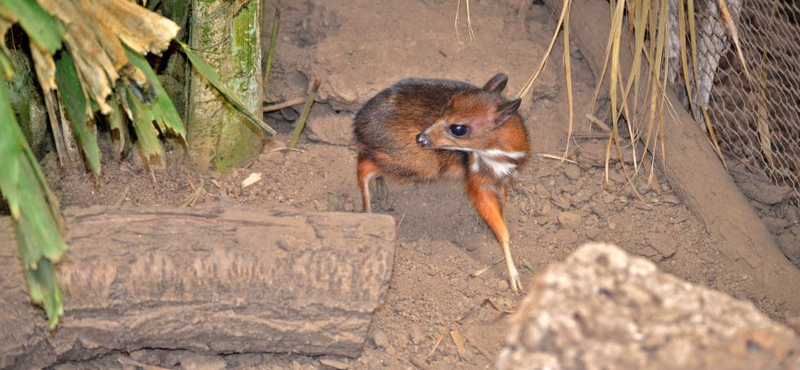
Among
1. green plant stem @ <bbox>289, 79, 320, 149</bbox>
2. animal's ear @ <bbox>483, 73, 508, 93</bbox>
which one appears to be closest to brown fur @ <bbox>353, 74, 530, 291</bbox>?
animal's ear @ <bbox>483, 73, 508, 93</bbox>

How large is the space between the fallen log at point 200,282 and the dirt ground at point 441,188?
1.57ft

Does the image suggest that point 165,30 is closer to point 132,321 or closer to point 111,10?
point 111,10

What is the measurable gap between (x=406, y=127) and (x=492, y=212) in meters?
0.57

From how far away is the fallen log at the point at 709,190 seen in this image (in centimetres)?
434

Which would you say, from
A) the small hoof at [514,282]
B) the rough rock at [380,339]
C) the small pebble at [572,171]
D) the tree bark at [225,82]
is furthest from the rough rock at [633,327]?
the small pebble at [572,171]

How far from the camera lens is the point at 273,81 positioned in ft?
16.1

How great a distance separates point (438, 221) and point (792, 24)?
204 cm

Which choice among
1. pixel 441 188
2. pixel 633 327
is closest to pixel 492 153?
pixel 441 188

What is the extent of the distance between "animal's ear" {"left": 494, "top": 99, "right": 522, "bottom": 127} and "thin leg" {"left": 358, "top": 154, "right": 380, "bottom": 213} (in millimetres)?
694

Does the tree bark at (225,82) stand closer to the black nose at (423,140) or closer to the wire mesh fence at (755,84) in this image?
the black nose at (423,140)

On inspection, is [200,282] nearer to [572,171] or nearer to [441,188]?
[441,188]

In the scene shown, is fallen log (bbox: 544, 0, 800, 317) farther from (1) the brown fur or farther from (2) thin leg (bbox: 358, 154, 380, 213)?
(2) thin leg (bbox: 358, 154, 380, 213)

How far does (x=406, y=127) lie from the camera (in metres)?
4.35

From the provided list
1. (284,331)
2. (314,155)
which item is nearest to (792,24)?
(314,155)
